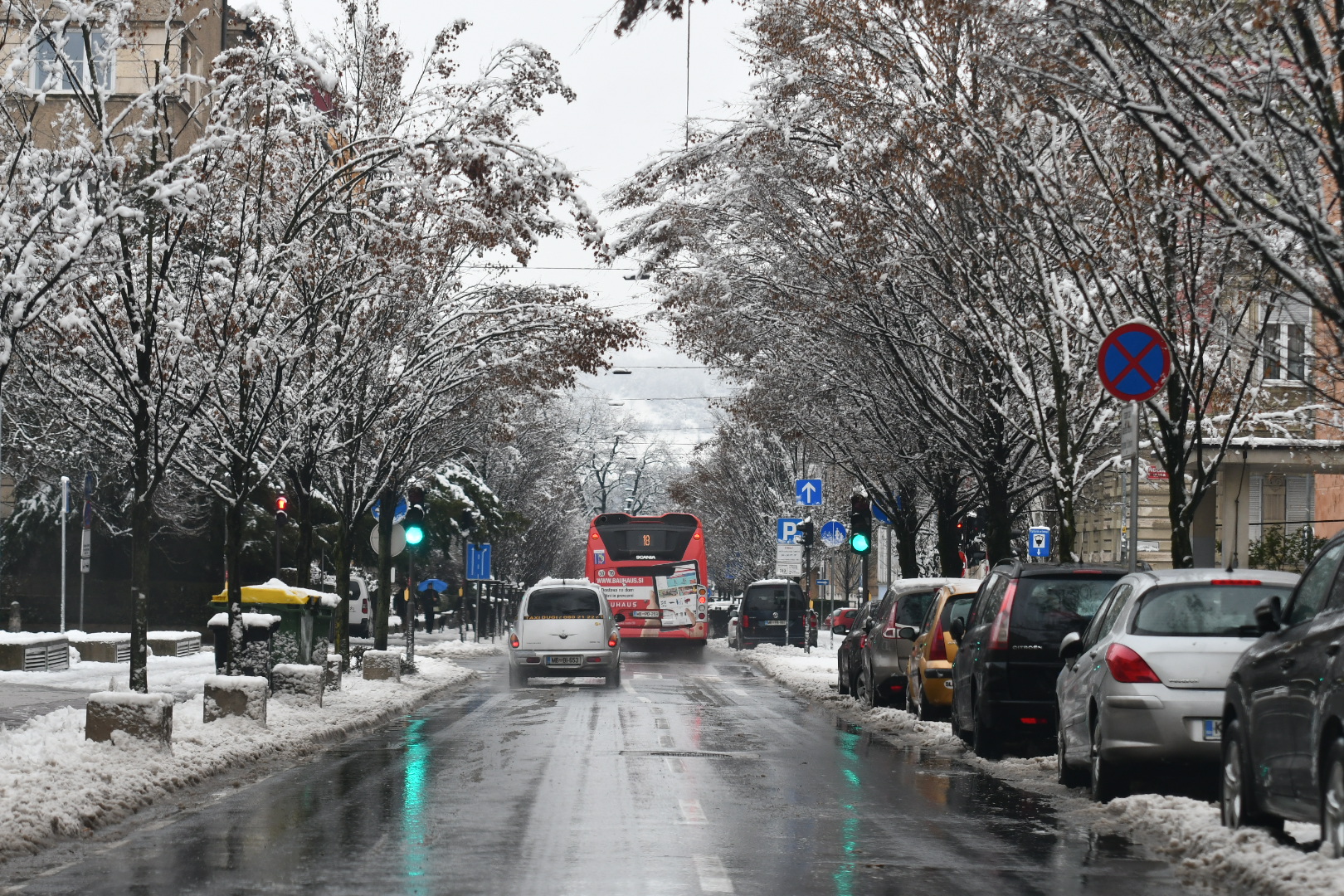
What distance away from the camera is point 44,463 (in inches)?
1757

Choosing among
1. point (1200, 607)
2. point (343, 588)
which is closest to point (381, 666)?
point (343, 588)

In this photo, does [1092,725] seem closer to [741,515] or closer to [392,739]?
[392,739]

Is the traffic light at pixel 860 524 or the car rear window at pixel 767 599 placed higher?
the traffic light at pixel 860 524

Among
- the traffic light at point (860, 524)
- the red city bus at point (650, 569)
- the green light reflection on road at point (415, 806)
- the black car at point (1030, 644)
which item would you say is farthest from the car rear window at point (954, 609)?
the red city bus at point (650, 569)

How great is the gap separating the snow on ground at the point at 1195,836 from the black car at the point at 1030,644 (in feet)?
1.27

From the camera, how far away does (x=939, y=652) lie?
748 inches

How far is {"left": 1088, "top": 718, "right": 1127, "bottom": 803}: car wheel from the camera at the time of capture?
11766 mm

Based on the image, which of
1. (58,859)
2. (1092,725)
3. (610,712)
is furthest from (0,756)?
(610,712)

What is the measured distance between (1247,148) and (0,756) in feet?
29.4

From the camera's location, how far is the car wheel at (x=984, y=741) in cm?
1529

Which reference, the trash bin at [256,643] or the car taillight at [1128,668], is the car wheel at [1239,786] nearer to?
the car taillight at [1128,668]

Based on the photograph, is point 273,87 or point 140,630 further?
point 273,87

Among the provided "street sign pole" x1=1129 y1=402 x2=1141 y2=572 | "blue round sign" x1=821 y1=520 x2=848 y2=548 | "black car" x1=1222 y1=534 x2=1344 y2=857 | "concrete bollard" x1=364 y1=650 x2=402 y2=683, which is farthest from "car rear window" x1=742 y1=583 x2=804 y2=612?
"black car" x1=1222 y1=534 x2=1344 y2=857

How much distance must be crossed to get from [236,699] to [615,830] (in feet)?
23.9
